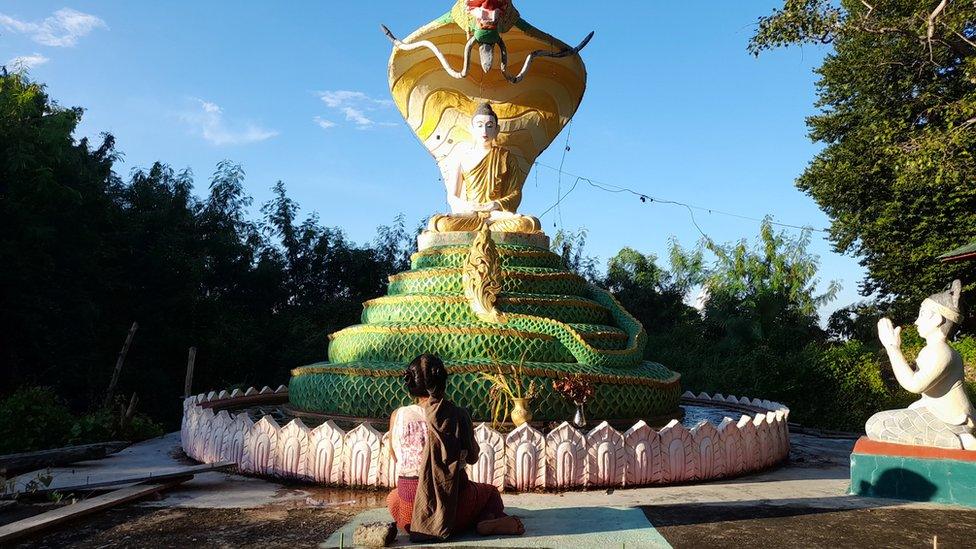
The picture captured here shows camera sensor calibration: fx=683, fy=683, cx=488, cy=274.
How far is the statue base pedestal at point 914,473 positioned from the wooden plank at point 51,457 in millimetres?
9007

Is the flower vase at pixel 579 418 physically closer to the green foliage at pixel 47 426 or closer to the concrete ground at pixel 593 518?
the concrete ground at pixel 593 518

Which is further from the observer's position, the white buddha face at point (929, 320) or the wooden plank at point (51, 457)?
the wooden plank at point (51, 457)

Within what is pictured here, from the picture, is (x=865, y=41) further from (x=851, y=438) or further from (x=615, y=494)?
(x=615, y=494)

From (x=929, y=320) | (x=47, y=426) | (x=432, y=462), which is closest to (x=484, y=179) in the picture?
(x=929, y=320)

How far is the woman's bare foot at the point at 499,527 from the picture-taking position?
536cm

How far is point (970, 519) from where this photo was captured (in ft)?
19.9

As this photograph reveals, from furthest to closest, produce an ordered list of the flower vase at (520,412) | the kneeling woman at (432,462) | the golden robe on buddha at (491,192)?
the golden robe on buddha at (491,192), the flower vase at (520,412), the kneeling woman at (432,462)

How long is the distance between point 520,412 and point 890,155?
46.8 feet

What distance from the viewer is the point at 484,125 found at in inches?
504

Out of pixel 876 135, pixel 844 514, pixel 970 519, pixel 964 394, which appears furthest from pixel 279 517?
pixel 876 135

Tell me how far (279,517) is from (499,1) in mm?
9667

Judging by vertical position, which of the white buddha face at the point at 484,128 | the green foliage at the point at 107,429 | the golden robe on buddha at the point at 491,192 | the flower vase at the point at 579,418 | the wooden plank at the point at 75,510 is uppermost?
the white buddha face at the point at 484,128

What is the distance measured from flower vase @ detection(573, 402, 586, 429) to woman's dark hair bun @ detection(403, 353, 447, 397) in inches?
140

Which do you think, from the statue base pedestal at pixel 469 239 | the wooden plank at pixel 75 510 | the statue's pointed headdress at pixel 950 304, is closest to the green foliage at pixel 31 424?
the wooden plank at pixel 75 510
